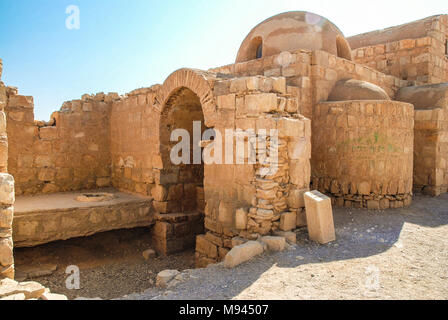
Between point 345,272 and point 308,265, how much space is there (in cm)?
38

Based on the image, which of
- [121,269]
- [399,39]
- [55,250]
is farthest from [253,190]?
[399,39]

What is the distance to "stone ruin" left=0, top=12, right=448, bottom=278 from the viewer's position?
457cm

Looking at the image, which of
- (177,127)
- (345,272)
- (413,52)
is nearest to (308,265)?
(345,272)

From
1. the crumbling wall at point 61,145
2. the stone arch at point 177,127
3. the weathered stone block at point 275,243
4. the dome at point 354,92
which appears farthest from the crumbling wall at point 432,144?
the crumbling wall at point 61,145

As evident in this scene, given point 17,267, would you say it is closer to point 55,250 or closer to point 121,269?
point 55,250

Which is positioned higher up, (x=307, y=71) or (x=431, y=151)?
(x=307, y=71)

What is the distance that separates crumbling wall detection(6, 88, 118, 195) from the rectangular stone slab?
5.22m

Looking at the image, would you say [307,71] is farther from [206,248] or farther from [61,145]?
[61,145]

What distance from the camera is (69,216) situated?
5523mm

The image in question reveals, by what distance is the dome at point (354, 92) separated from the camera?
20.6ft

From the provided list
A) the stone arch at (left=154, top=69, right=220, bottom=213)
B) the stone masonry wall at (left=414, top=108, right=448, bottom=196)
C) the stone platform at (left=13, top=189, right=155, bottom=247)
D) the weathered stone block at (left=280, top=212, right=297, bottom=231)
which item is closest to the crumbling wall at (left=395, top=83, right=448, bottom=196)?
the stone masonry wall at (left=414, top=108, right=448, bottom=196)

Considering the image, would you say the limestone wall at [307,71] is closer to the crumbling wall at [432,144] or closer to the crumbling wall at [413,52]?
the crumbling wall at [432,144]
